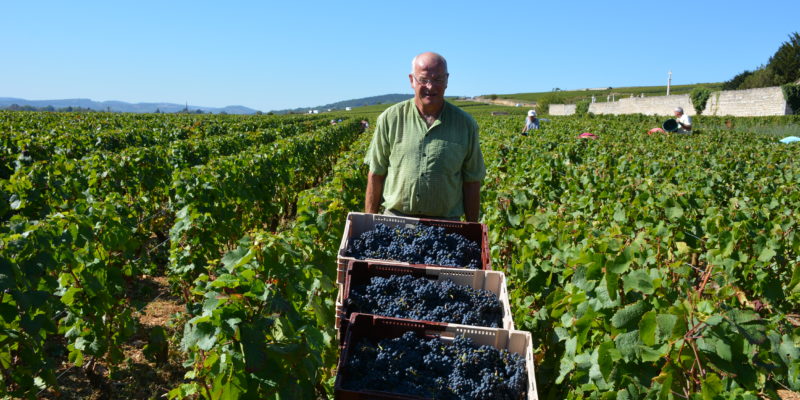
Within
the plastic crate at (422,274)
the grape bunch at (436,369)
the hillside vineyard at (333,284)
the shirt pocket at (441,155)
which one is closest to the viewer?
the hillside vineyard at (333,284)

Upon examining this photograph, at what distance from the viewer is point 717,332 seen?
5.23 ft

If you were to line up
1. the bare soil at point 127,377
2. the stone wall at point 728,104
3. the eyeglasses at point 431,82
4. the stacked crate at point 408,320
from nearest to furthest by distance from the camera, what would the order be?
the stacked crate at point 408,320 → the eyeglasses at point 431,82 → the bare soil at point 127,377 → the stone wall at point 728,104

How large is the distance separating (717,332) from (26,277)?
2889 millimetres

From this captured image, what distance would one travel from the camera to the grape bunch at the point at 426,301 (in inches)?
99.0

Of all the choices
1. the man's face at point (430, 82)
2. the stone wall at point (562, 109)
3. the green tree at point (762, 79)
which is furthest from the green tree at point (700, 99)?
the man's face at point (430, 82)

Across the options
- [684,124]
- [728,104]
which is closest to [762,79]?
[728,104]

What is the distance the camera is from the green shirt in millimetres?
3215

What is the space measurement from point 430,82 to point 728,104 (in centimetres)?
3584

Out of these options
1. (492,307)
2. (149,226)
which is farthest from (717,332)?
(149,226)

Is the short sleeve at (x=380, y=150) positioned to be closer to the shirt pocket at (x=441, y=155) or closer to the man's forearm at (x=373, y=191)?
the man's forearm at (x=373, y=191)

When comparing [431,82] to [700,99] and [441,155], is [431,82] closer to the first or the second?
[441,155]

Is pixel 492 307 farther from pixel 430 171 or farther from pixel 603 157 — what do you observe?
pixel 603 157

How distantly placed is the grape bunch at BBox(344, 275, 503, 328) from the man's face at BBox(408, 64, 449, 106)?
109cm

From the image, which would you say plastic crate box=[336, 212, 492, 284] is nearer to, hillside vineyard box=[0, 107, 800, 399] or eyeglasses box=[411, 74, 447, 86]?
hillside vineyard box=[0, 107, 800, 399]
